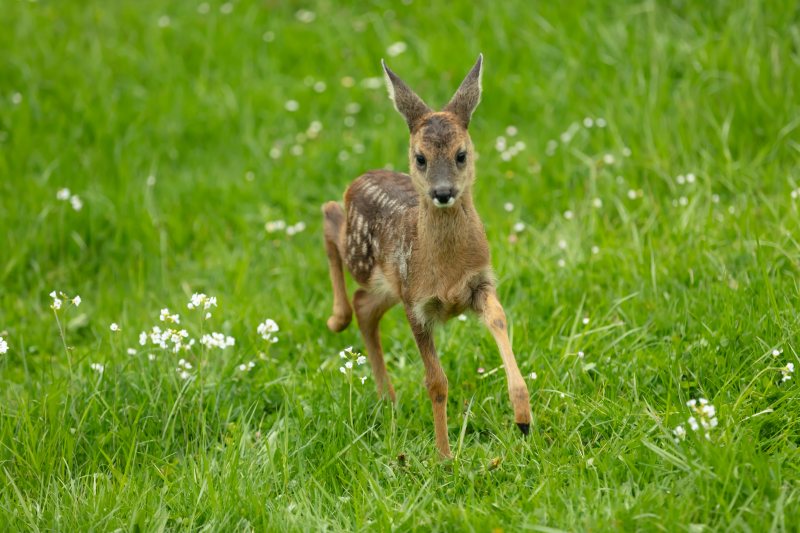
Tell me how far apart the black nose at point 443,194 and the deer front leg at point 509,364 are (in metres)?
0.51

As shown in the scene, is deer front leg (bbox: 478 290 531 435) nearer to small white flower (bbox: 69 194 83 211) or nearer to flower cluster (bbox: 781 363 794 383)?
flower cluster (bbox: 781 363 794 383)

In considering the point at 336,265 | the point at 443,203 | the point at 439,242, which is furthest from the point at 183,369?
the point at 443,203

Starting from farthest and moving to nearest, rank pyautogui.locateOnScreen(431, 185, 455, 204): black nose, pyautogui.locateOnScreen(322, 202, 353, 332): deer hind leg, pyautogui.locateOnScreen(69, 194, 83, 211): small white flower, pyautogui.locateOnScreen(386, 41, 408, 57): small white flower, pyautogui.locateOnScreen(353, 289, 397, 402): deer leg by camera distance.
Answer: pyautogui.locateOnScreen(386, 41, 408, 57): small white flower < pyautogui.locateOnScreen(69, 194, 83, 211): small white flower < pyautogui.locateOnScreen(322, 202, 353, 332): deer hind leg < pyautogui.locateOnScreen(353, 289, 397, 402): deer leg < pyautogui.locateOnScreen(431, 185, 455, 204): black nose

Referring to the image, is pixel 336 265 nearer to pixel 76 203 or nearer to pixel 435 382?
pixel 435 382

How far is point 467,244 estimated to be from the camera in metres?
5.07

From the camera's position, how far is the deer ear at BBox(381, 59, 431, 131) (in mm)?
5273

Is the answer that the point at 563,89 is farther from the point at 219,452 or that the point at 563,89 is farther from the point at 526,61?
the point at 219,452

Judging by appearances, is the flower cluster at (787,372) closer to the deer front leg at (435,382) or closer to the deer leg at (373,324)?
the deer front leg at (435,382)

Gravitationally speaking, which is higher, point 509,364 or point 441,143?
point 441,143

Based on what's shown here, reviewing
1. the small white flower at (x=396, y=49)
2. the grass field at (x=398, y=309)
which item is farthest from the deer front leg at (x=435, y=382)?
the small white flower at (x=396, y=49)

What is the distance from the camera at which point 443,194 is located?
484cm

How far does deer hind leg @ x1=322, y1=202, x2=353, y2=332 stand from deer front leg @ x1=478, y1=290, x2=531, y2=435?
1.22 meters

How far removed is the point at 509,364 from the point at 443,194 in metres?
0.84

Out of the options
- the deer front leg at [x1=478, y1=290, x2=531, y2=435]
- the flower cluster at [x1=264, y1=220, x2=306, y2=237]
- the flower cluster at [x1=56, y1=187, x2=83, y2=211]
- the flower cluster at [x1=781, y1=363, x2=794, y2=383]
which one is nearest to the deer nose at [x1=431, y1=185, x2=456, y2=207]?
the deer front leg at [x1=478, y1=290, x2=531, y2=435]
